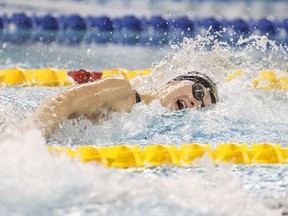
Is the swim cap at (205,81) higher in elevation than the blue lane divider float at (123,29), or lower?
lower

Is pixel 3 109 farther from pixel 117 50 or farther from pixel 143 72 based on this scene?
pixel 117 50

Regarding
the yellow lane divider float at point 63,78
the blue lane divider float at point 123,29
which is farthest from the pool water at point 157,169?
the blue lane divider float at point 123,29

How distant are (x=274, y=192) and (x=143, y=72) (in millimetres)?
2656

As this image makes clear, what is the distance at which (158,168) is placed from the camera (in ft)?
8.45

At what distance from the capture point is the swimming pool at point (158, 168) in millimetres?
1968

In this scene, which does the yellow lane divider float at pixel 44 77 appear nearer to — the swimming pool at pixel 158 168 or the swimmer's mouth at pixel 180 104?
the swimming pool at pixel 158 168

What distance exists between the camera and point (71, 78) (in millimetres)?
4551

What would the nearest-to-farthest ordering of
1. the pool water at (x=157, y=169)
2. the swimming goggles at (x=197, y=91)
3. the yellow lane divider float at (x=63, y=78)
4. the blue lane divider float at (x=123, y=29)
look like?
the pool water at (x=157, y=169) < the swimming goggles at (x=197, y=91) < the yellow lane divider float at (x=63, y=78) < the blue lane divider float at (x=123, y=29)

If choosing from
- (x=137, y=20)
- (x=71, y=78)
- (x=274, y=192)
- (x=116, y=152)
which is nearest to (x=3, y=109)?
(x=116, y=152)

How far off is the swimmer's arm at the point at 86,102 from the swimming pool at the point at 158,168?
54mm

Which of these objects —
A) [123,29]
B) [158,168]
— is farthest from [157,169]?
[123,29]

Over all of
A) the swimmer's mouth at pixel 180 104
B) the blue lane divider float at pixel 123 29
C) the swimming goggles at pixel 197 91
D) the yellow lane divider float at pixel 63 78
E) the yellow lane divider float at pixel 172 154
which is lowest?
the yellow lane divider float at pixel 172 154

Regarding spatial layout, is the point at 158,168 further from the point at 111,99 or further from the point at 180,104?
the point at 180,104

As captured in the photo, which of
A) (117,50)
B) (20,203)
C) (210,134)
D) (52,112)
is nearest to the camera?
(20,203)
